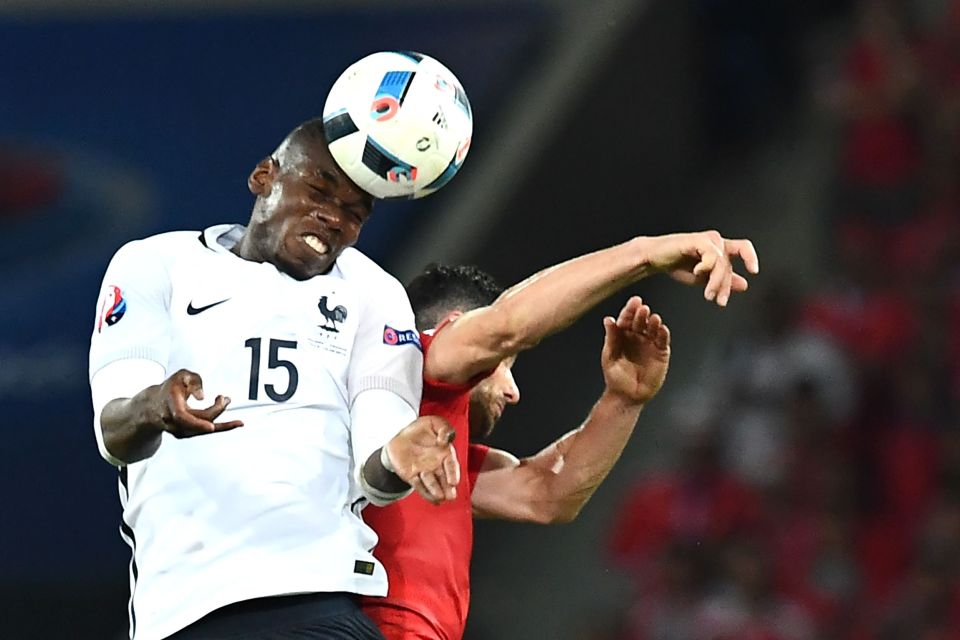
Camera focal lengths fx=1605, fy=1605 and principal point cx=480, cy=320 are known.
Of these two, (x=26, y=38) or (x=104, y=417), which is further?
(x=26, y=38)

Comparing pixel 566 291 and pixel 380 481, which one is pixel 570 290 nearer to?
pixel 566 291

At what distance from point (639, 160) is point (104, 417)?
6.10 metres

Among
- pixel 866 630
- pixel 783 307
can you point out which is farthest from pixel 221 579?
pixel 783 307

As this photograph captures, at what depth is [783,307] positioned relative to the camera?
8078mm

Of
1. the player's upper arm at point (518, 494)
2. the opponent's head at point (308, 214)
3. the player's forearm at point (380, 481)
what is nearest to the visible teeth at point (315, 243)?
the opponent's head at point (308, 214)

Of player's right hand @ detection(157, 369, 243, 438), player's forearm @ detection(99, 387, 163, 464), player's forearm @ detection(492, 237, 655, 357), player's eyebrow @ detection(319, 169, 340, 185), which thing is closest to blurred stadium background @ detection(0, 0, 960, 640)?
player's forearm @ detection(492, 237, 655, 357)

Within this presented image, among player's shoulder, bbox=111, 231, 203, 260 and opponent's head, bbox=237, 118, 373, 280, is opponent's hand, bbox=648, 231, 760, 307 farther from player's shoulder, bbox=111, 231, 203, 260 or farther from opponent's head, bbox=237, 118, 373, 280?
player's shoulder, bbox=111, 231, 203, 260

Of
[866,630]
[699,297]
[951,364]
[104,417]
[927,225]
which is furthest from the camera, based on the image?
[699,297]

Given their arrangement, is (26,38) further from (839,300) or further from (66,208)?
(839,300)

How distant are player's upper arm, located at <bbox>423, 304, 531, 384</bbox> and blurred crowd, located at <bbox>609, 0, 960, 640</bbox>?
160 inches

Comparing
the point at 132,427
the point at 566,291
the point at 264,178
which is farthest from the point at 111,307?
the point at 566,291

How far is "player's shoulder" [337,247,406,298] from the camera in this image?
3.52 m

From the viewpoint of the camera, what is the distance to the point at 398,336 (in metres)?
3.48

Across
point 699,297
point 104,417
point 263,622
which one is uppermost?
point 104,417
